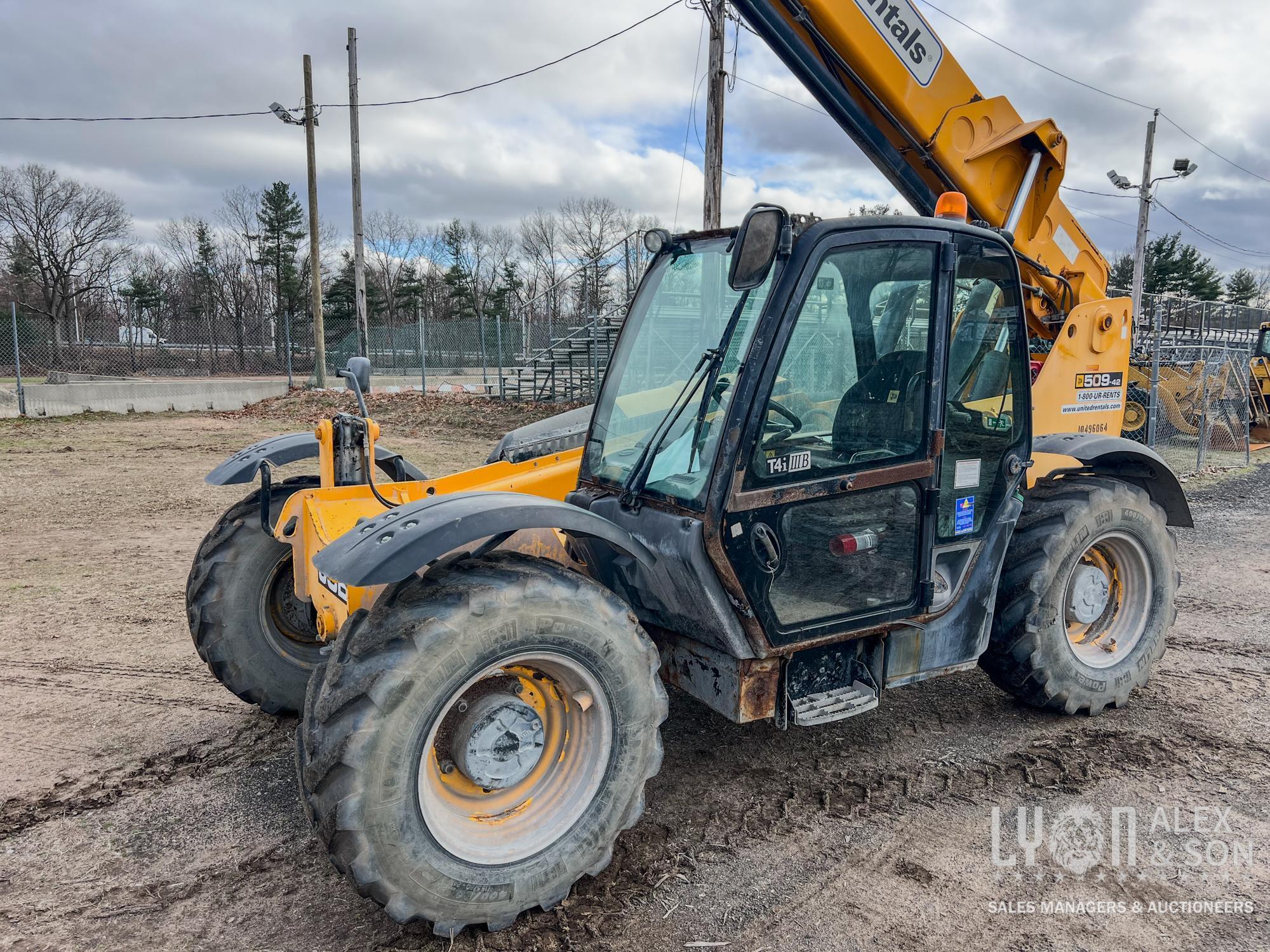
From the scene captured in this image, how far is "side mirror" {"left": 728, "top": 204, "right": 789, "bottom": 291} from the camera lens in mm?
2838

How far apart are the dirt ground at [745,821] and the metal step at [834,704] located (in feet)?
1.38

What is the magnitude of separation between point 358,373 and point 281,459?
0.86 meters

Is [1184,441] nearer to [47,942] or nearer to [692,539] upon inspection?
[692,539]

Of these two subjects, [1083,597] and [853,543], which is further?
[1083,597]

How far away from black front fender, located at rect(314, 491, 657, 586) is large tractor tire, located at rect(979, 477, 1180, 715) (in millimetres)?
2086

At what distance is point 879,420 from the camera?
3.32 m

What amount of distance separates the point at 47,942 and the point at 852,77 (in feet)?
16.5

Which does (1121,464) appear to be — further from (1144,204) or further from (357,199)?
(1144,204)

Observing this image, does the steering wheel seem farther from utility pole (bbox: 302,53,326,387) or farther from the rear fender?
utility pole (bbox: 302,53,326,387)

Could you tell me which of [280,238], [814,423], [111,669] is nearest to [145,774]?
[111,669]

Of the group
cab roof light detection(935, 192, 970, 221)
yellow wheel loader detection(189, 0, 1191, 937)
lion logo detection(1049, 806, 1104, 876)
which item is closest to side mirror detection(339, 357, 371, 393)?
yellow wheel loader detection(189, 0, 1191, 937)

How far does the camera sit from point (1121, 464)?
448 cm

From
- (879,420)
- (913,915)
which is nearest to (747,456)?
(879,420)

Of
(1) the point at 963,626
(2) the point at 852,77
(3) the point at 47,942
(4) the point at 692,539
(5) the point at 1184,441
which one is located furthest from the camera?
(5) the point at 1184,441
